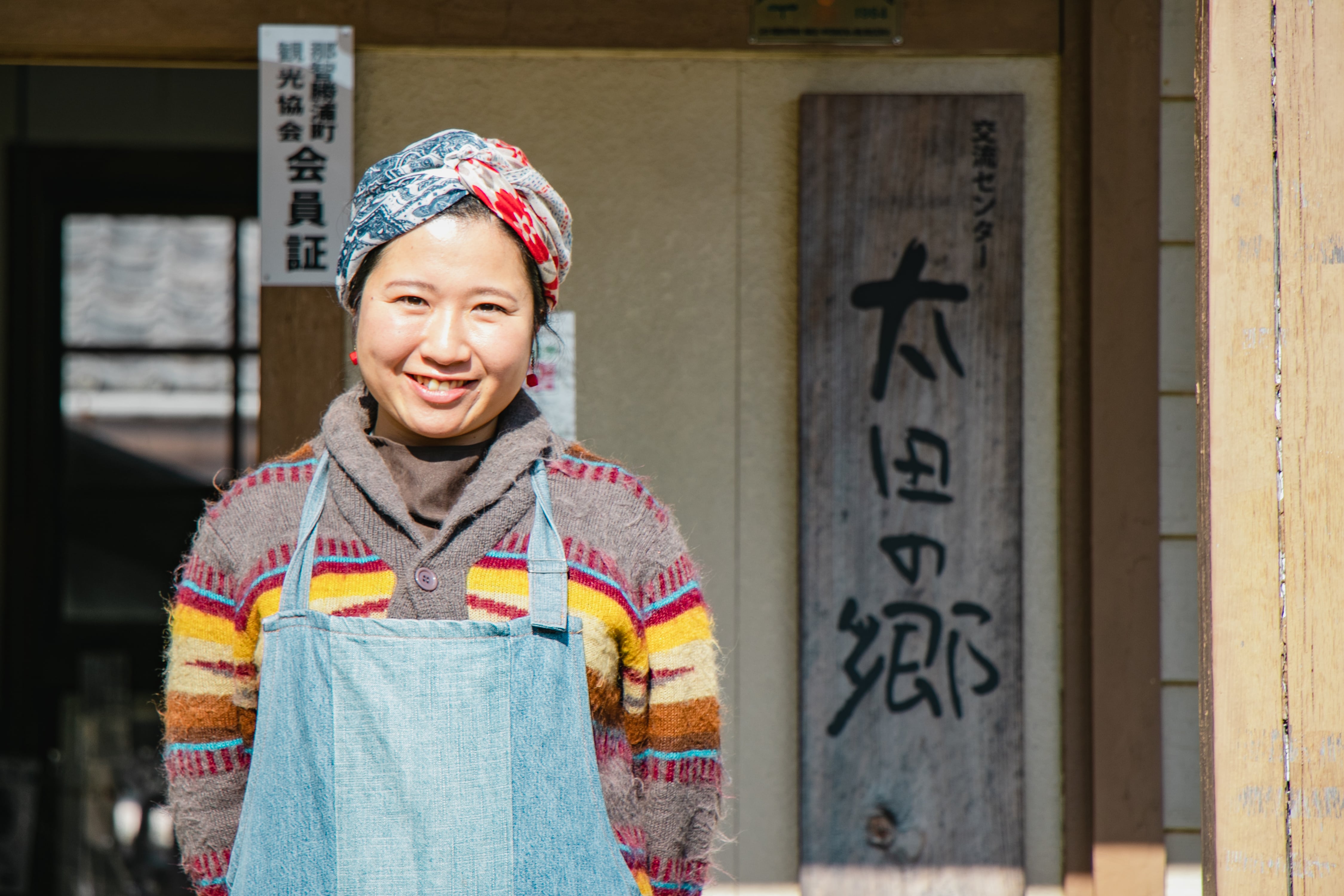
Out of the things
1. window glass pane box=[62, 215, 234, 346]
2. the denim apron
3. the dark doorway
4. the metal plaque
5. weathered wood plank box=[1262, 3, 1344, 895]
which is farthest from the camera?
window glass pane box=[62, 215, 234, 346]

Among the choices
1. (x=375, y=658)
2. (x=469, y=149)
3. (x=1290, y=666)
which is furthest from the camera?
(x=1290, y=666)

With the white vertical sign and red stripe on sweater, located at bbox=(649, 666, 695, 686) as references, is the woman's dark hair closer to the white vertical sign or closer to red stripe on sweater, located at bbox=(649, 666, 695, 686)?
red stripe on sweater, located at bbox=(649, 666, 695, 686)

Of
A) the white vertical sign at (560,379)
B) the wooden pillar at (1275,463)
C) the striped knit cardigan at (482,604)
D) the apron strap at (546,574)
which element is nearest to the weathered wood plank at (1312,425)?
the wooden pillar at (1275,463)

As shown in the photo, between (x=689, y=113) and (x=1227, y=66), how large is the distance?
Answer: 5.60 feet

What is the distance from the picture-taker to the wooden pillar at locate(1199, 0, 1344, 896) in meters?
2.00

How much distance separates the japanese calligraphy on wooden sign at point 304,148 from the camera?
3.28 metres

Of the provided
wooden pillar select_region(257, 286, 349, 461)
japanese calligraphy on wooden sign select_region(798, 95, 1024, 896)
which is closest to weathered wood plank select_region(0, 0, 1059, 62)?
japanese calligraphy on wooden sign select_region(798, 95, 1024, 896)

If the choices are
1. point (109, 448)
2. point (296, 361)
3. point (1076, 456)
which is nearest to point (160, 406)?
point (109, 448)

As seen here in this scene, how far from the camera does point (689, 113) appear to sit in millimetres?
3463

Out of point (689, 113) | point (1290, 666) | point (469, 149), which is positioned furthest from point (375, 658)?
point (689, 113)

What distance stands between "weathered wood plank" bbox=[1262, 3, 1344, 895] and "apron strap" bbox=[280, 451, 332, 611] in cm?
160

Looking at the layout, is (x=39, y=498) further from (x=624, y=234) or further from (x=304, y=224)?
(x=624, y=234)

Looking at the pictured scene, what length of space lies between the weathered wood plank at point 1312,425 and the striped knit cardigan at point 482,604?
996 mm

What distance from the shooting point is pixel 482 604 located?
1817 mm
